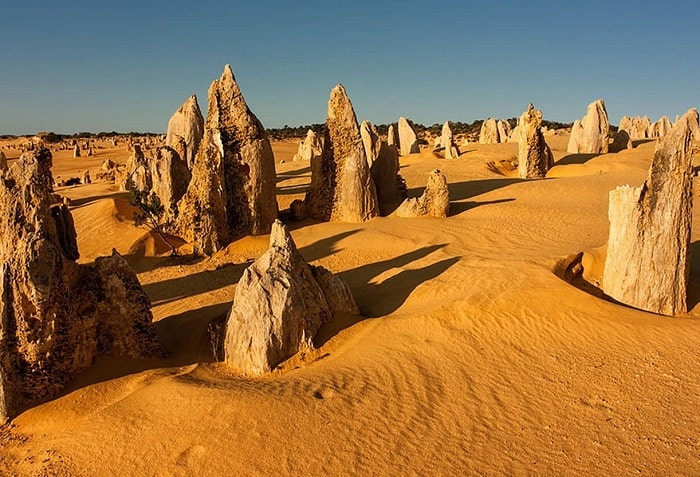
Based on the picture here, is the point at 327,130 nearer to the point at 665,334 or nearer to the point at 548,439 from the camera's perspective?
the point at 665,334

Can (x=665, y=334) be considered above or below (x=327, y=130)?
below

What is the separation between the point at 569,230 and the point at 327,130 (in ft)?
26.4

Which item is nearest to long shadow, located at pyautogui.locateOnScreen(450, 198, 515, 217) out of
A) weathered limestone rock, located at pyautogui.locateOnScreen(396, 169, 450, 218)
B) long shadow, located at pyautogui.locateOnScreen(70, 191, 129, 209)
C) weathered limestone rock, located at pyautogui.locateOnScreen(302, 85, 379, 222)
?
weathered limestone rock, located at pyautogui.locateOnScreen(396, 169, 450, 218)

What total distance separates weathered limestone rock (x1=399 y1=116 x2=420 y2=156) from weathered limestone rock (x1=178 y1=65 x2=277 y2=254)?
22907 mm

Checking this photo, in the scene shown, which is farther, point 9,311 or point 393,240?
point 393,240

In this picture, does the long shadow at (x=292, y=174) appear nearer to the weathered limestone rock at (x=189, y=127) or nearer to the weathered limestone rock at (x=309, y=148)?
the weathered limestone rock at (x=309, y=148)

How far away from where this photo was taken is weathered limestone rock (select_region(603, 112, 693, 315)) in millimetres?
8516

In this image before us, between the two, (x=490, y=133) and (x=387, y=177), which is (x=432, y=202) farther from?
(x=490, y=133)

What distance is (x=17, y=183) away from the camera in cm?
692

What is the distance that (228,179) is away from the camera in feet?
46.9

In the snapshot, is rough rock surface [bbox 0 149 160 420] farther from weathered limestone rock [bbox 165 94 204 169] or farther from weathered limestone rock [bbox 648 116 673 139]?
weathered limestone rock [bbox 648 116 673 139]

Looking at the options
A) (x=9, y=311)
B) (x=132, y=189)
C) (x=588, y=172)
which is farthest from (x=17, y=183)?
(x=588, y=172)

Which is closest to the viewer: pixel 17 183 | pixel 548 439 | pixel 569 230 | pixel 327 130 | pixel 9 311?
pixel 548 439

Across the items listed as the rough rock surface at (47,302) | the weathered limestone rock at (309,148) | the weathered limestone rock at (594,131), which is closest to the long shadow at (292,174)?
the weathered limestone rock at (309,148)
